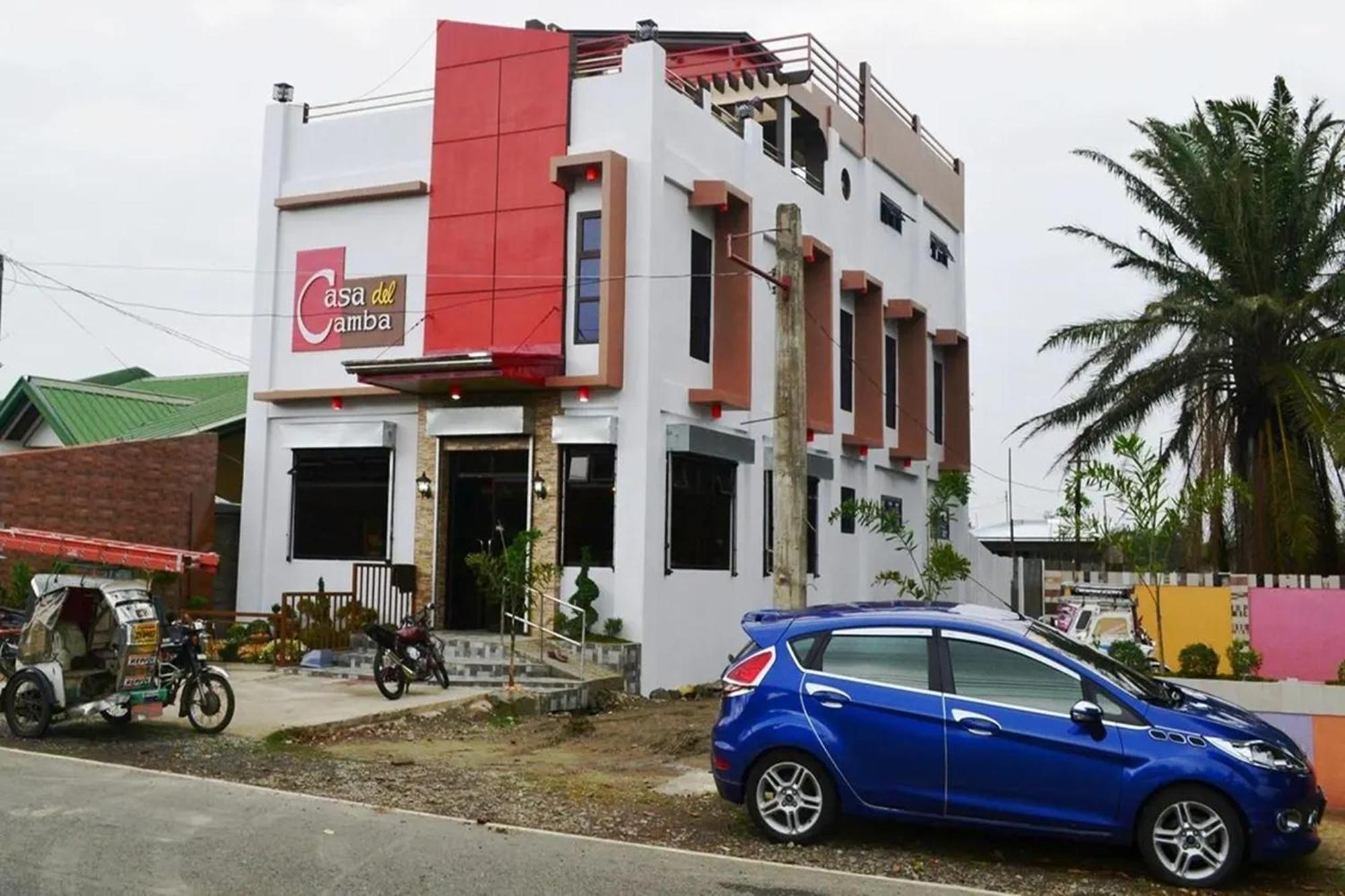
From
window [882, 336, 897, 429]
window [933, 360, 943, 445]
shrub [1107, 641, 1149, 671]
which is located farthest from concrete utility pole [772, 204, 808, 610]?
window [933, 360, 943, 445]

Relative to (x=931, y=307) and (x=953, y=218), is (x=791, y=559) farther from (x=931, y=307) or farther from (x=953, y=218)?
(x=953, y=218)

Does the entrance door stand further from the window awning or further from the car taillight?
the car taillight

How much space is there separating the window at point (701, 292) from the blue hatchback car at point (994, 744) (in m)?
11.8

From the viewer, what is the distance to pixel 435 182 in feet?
68.5

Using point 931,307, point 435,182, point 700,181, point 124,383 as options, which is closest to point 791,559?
point 700,181

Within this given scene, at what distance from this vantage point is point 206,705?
13.4m

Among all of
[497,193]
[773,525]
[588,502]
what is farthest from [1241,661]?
[497,193]

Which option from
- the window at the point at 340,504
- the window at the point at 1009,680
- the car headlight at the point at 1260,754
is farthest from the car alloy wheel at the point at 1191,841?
the window at the point at 340,504

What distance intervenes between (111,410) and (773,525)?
14.4 metres

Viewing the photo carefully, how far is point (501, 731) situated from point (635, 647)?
13.0 ft

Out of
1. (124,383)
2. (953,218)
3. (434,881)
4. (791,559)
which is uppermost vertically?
(953,218)

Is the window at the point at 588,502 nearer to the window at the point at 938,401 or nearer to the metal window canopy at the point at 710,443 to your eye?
the metal window canopy at the point at 710,443

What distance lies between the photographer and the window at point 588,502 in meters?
19.3

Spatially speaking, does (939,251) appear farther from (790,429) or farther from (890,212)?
(790,429)
